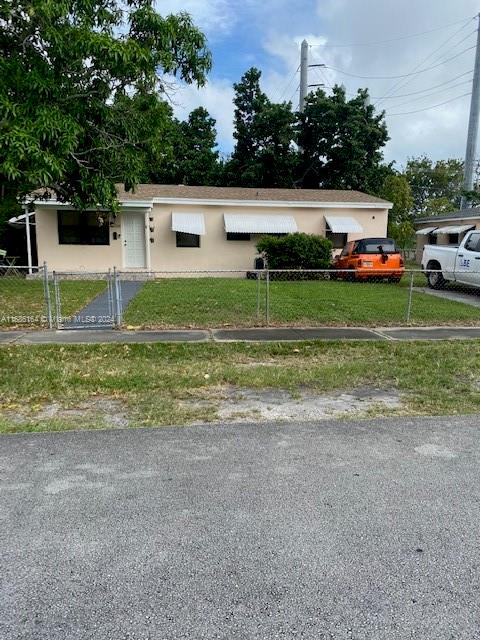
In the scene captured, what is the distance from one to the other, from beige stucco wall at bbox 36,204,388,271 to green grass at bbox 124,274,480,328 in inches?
182

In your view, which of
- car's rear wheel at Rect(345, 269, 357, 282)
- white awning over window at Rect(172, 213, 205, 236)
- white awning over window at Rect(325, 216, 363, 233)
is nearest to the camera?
car's rear wheel at Rect(345, 269, 357, 282)

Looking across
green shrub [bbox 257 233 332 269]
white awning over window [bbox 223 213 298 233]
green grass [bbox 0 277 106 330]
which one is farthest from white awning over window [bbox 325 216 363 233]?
green grass [bbox 0 277 106 330]

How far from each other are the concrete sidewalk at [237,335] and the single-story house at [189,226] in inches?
404

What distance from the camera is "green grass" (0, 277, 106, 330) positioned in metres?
9.39

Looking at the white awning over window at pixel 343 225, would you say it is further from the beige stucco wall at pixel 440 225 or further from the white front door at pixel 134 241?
the white front door at pixel 134 241

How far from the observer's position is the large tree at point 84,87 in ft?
16.7

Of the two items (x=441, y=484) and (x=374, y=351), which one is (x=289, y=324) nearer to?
(x=374, y=351)

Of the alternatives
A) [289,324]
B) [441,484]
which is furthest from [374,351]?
[441,484]

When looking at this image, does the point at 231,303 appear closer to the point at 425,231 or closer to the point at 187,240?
the point at 187,240

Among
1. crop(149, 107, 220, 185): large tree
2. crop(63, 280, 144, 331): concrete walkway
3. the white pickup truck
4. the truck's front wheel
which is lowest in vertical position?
crop(63, 280, 144, 331): concrete walkway

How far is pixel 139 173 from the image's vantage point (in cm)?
695

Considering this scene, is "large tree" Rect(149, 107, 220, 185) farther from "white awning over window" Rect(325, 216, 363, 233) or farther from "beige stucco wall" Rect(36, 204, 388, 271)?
"white awning over window" Rect(325, 216, 363, 233)

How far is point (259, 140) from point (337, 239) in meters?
13.5

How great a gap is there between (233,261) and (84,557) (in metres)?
17.8
